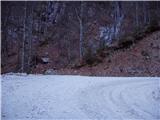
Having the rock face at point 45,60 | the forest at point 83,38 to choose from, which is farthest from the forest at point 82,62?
the rock face at point 45,60

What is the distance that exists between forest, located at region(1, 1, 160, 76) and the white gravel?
33.2ft

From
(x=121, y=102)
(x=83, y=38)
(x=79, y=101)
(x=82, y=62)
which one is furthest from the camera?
(x=83, y=38)

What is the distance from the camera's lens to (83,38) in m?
39.0

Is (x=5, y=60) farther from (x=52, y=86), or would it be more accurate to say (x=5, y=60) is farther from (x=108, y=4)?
(x=52, y=86)

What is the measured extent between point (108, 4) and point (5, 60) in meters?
15.0

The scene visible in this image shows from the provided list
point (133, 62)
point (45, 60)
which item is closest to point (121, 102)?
point (133, 62)

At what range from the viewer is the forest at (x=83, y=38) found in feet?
95.1

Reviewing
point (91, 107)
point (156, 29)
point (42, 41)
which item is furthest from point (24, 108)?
point (42, 41)

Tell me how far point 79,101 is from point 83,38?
26.0m

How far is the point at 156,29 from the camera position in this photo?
108 feet

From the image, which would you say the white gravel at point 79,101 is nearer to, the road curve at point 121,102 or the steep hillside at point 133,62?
the road curve at point 121,102

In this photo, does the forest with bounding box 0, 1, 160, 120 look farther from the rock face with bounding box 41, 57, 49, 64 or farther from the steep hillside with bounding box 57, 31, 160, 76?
the rock face with bounding box 41, 57, 49, 64

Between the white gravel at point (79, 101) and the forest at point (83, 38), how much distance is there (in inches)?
398

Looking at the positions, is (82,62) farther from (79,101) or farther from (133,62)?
(79,101)
